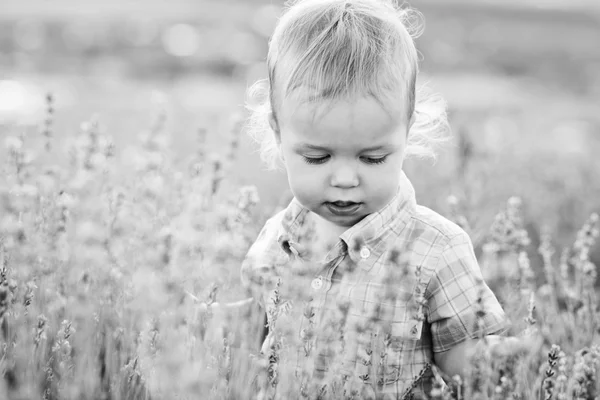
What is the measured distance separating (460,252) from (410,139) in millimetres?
726

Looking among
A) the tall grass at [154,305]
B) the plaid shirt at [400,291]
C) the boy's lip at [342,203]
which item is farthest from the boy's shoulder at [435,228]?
the tall grass at [154,305]

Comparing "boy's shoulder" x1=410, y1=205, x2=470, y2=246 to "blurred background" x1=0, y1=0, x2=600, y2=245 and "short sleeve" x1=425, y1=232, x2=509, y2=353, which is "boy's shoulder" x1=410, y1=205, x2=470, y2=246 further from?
"blurred background" x1=0, y1=0, x2=600, y2=245

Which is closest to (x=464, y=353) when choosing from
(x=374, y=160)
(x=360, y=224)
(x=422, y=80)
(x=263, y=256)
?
(x=360, y=224)

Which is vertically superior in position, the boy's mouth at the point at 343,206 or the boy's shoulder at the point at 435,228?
the boy's mouth at the point at 343,206

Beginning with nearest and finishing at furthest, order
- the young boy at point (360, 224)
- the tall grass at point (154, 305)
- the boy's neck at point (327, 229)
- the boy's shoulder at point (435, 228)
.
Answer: the tall grass at point (154, 305)
the young boy at point (360, 224)
the boy's shoulder at point (435, 228)
the boy's neck at point (327, 229)

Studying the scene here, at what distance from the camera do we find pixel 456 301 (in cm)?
250

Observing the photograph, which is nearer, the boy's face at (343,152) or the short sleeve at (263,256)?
the boy's face at (343,152)

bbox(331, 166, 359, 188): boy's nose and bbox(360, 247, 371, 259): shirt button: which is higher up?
bbox(331, 166, 359, 188): boy's nose

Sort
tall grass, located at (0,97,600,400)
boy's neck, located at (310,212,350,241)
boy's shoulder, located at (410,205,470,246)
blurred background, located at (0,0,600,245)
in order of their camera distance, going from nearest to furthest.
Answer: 1. tall grass, located at (0,97,600,400)
2. boy's shoulder, located at (410,205,470,246)
3. boy's neck, located at (310,212,350,241)
4. blurred background, located at (0,0,600,245)

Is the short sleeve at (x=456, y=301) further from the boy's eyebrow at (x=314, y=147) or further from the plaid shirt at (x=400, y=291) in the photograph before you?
the boy's eyebrow at (x=314, y=147)

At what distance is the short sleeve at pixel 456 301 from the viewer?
2486mm

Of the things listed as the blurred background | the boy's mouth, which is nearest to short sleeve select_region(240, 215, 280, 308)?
the boy's mouth

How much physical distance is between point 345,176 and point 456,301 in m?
0.49

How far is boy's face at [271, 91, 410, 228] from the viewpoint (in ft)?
7.72
